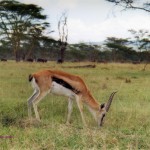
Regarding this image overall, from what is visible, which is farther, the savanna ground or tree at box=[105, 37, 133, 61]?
tree at box=[105, 37, 133, 61]


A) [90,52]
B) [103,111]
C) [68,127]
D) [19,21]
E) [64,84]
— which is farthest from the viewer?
[90,52]

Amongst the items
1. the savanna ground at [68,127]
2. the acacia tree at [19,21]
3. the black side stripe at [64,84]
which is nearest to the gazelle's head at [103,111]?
the savanna ground at [68,127]

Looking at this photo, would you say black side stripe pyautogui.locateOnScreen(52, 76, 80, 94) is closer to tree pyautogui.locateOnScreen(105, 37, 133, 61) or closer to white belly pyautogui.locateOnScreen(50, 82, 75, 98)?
white belly pyautogui.locateOnScreen(50, 82, 75, 98)

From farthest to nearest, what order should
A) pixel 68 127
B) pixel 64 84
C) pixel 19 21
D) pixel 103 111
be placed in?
pixel 19 21
pixel 64 84
pixel 103 111
pixel 68 127

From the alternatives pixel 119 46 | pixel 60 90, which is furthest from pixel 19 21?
pixel 60 90

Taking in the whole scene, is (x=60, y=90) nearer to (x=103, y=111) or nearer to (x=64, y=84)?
(x=64, y=84)

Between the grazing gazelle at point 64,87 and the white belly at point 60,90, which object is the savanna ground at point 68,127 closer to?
the grazing gazelle at point 64,87

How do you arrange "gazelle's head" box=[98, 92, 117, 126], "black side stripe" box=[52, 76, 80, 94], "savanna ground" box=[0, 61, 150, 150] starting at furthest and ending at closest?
"black side stripe" box=[52, 76, 80, 94]
"gazelle's head" box=[98, 92, 117, 126]
"savanna ground" box=[0, 61, 150, 150]

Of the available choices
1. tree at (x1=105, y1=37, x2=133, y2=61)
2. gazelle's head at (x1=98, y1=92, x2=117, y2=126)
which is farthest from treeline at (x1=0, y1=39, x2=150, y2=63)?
gazelle's head at (x1=98, y1=92, x2=117, y2=126)

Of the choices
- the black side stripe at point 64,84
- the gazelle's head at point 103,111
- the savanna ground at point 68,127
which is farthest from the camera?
the black side stripe at point 64,84

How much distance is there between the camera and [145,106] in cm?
973

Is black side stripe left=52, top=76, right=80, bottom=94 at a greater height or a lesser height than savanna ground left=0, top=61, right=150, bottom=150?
greater

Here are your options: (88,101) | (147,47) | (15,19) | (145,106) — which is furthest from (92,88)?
(147,47)

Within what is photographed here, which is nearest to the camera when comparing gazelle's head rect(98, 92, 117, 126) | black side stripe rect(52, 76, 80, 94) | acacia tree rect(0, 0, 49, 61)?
gazelle's head rect(98, 92, 117, 126)
